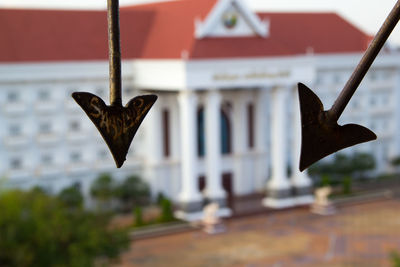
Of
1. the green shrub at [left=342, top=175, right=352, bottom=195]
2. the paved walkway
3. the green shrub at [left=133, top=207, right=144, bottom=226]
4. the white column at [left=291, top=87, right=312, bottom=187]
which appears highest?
the white column at [left=291, top=87, right=312, bottom=187]

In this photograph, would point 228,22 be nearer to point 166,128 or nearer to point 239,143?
point 166,128

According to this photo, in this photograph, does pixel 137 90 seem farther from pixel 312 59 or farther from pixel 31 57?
pixel 312 59

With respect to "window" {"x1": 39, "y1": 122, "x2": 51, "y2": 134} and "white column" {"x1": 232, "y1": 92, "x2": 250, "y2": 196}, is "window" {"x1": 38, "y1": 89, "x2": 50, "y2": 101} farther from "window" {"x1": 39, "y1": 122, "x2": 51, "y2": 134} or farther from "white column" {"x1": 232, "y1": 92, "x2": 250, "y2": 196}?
"white column" {"x1": 232, "y1": 92, "x2": 250, "y2": 196}

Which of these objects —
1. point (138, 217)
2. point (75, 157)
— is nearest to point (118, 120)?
point (138, 217)

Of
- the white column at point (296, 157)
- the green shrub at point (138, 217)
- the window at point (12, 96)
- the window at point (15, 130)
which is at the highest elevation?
the window at point (12, 96)

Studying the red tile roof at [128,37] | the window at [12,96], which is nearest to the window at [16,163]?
the window at [12,96]

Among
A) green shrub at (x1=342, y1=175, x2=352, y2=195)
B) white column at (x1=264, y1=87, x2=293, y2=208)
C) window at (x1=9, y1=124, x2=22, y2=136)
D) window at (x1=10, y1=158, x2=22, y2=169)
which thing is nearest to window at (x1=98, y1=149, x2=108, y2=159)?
window at (x1=10, y1=158, x2=22, y2=169)

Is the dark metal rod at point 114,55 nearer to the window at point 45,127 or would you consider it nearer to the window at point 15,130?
the window at point 15,130
